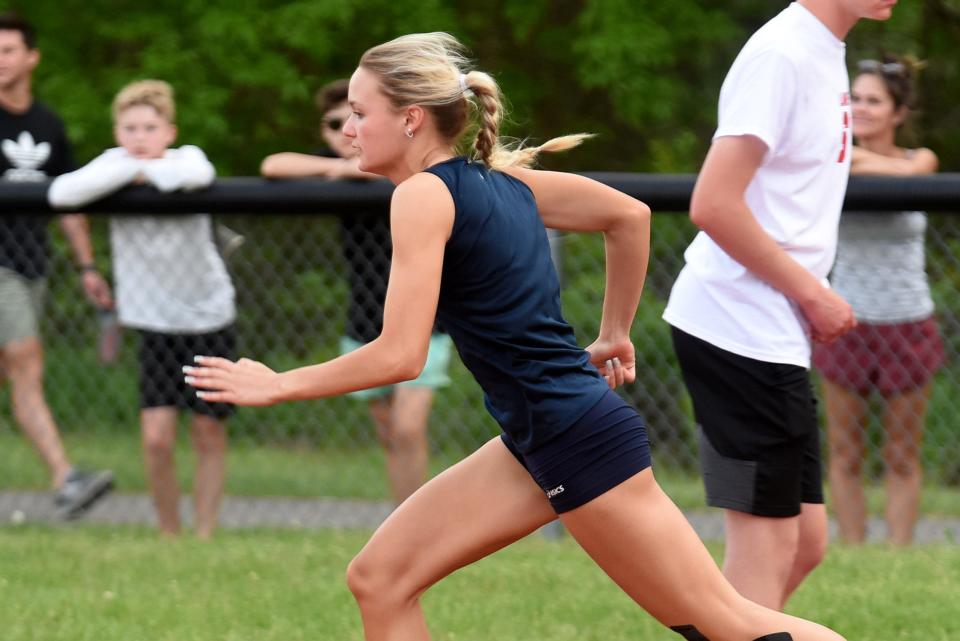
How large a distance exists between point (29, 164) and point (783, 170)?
441 centimetres

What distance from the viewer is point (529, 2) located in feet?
41.2

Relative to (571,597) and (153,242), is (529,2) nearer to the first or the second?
(153,242)

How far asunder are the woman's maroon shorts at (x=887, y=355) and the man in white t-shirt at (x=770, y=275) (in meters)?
2.28

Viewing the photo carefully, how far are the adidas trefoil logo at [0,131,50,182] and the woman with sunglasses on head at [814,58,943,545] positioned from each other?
12.0 ft

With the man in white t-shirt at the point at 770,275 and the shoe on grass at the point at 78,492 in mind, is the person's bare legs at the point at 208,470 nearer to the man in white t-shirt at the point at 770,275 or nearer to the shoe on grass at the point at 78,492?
the shoe on grass at the point at 78,492

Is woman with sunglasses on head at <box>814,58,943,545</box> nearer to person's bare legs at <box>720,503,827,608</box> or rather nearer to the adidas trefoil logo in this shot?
Result: person's bare legs at <box>720,503,827,608</box>

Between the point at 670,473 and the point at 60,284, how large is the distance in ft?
9.97

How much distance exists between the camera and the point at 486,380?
316cm

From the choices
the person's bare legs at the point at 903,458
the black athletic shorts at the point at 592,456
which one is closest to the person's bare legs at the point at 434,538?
the black athletic shorts at the point at 592,456

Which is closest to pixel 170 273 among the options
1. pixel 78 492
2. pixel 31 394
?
pixel 31 394

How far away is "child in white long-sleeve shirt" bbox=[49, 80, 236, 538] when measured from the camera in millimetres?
6320

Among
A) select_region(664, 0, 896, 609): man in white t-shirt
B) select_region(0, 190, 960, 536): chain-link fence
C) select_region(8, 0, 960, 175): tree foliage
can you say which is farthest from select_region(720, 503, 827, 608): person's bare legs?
select_region(8, 0, 960, 175): tree foliage

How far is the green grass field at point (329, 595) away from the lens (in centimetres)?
450

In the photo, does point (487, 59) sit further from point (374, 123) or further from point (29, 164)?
point (374, 123)
